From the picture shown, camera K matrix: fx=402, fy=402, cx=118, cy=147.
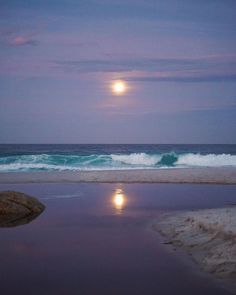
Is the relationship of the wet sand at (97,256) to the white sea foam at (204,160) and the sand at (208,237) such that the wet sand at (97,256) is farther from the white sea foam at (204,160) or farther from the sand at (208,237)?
the white sea foam at (204,160)

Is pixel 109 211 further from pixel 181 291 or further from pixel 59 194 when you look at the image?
pixel 181 291

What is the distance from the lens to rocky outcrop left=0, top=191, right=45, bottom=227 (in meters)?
12.1

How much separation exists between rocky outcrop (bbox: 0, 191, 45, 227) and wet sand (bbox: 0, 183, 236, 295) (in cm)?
40

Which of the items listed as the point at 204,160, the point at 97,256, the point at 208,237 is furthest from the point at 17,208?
the point at 204,160

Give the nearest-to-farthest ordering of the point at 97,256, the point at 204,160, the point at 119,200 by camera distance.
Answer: the point at 97,256 < the point at 119,200 < the point at 204,160

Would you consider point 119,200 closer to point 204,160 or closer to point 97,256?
point 97,256

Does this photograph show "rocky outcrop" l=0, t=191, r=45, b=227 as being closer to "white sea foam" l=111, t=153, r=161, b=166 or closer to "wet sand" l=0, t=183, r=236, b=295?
"wet sand" l=0, t=183, r=236, b=295

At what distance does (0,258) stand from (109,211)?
581 centimetres

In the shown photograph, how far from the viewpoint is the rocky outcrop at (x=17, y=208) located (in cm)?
1211

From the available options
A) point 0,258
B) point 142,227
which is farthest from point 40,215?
point 0,258

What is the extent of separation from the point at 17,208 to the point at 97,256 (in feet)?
18.7

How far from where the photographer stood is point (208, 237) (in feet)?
29.1

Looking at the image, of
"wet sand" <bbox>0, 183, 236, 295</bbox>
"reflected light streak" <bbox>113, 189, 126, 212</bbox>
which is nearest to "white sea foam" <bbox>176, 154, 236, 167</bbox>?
"reflected light streak" <bbox>113, 189, 126, 212</bbox>

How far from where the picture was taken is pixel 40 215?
12.6 m
